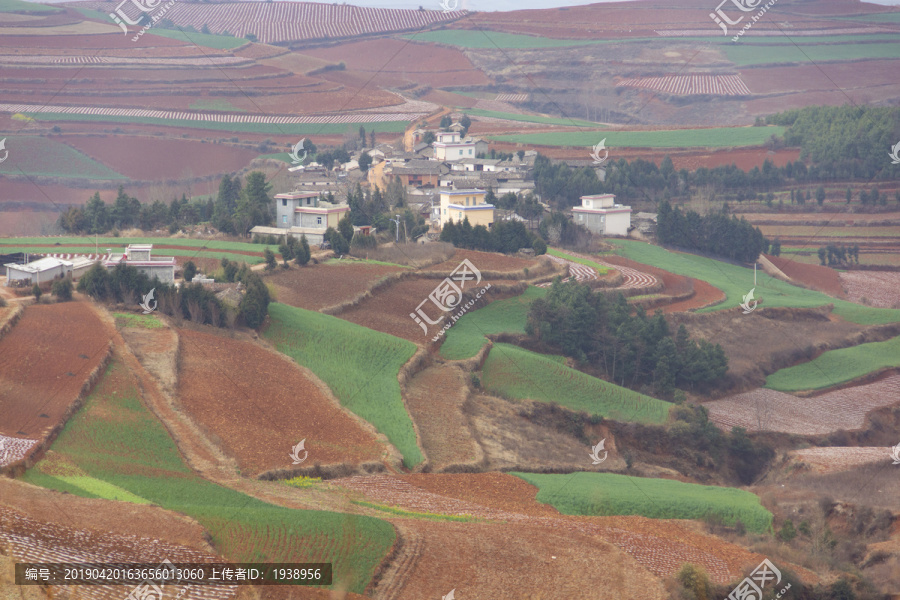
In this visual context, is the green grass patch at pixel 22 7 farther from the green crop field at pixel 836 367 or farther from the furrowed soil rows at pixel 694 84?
the green crop field at pixel 836 367

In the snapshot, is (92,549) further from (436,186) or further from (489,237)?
(436,186)

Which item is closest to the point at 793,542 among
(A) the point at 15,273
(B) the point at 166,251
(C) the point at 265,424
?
(C) the point at 265,424

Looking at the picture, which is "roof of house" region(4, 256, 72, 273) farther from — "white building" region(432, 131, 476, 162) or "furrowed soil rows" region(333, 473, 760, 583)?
"white building" region(432, 131, 476, 162)

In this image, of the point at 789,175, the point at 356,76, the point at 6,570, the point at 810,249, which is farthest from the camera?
the point at 356,76

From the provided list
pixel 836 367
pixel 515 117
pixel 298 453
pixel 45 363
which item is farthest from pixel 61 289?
pixel 515 117

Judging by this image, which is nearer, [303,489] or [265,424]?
[303,489]

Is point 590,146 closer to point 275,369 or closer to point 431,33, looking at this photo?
point 275,369

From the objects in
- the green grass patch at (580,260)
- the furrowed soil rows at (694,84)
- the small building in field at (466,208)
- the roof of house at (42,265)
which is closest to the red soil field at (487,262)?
the green grass patch at (580,260)
